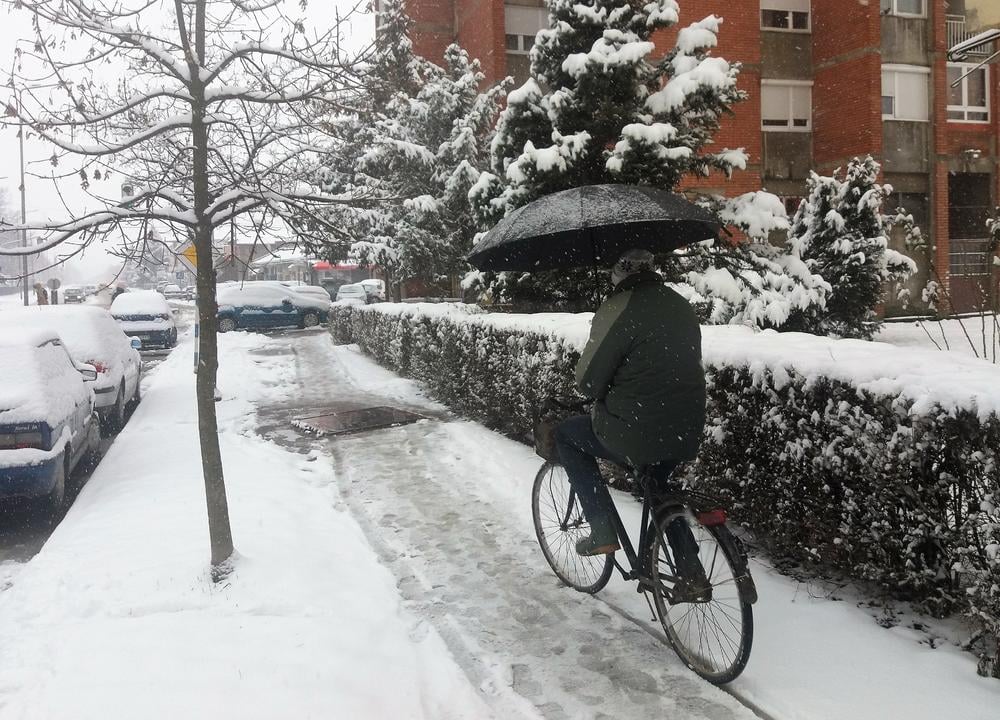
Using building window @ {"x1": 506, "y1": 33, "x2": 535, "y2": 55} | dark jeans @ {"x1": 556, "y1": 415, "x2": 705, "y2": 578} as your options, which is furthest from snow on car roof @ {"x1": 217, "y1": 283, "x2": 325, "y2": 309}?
dark jeans @ {"x1": 556, "y1": 415, "x2": 705, "y2": 578}

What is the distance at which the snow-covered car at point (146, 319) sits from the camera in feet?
70.1

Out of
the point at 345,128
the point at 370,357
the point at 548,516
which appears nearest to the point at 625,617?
the point at 548,516

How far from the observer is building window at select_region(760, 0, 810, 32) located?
77.3 ft

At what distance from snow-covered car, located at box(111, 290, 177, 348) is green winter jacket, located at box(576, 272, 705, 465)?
66.9 feet

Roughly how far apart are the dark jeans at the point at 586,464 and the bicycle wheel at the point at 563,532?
0.28 m

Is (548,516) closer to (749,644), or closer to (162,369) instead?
(749,644)

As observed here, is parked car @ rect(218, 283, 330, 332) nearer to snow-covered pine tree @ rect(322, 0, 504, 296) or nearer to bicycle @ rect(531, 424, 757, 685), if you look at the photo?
snow-covered pine tree @ rect(322, 0, 504, 296)

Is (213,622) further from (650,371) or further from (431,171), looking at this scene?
(431,171)

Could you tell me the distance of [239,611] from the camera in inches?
166

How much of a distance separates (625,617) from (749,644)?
1001 millimetres

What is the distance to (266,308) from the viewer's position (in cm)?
2784

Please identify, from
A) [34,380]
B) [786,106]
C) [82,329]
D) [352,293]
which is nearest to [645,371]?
[34,380]

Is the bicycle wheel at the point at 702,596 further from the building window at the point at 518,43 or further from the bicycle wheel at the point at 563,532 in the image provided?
the building window at the point at 518,43

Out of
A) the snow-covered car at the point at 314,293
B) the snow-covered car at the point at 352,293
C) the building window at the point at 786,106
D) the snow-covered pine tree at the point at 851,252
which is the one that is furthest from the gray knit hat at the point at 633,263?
the snow-covered car at the point at 352,293
